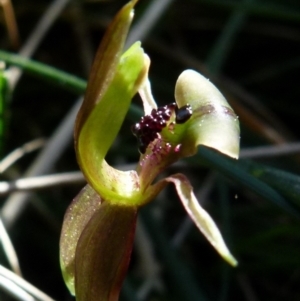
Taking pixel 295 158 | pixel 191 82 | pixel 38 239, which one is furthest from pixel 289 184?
pixel 38 239

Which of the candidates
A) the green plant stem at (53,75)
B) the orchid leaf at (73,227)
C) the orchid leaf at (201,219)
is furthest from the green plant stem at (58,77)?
the orchid leaf at (201,219)

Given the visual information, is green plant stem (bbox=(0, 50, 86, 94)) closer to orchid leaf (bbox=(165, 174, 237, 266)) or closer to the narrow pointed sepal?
the narrow pointed sepal

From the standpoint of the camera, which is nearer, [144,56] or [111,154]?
[144,56]

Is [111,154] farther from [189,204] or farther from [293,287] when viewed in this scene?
[189,204]

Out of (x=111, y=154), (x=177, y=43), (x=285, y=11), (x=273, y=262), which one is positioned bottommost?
(x=273, y=262)

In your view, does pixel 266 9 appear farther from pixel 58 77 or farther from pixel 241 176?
pixel 241 176

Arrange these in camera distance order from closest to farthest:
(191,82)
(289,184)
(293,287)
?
(191,82) < (289,184) < (293,287)

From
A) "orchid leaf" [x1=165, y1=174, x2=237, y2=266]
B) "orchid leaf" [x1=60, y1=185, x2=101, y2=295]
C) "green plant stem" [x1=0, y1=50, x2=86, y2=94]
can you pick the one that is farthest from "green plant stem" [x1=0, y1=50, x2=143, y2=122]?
"orchid leaf" [x1=165, y1=174, x2=237, y2=266]
